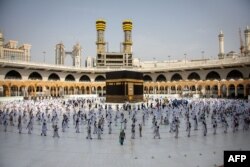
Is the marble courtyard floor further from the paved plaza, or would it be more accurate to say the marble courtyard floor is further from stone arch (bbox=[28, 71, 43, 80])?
stone arch (bbox=[28, 71, 43, 80])

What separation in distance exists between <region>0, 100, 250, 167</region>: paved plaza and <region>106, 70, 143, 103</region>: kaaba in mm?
14621

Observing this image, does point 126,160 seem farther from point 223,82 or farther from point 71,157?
point 223,82

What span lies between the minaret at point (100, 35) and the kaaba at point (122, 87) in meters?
34.9

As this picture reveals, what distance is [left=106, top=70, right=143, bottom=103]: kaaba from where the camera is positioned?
26328 millimetres

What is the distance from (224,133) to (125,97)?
1582 centimetres

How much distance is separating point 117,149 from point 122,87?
1799cm

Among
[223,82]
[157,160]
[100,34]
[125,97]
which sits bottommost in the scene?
[157,160]

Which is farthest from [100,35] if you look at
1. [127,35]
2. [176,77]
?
[176,77]

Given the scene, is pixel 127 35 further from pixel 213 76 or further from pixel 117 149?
pixel 117 149

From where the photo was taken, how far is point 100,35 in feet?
205

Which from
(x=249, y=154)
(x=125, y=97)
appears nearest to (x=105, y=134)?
(x=249, y=154)

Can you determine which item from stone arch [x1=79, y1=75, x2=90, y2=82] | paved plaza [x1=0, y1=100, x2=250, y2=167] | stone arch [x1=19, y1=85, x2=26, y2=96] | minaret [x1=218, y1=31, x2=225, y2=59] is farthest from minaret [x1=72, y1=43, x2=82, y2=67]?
paved plaza [x1=0, y1=100, x2=250, y2=167]

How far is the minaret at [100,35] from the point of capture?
203 feet

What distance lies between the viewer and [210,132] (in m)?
11.4
